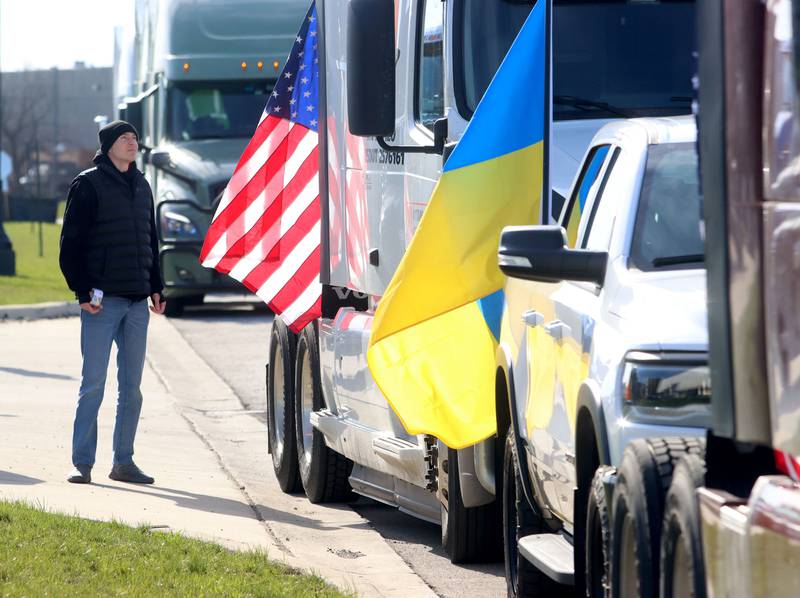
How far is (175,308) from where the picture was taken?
82.5 feet

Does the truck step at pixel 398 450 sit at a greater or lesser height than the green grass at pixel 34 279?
greater

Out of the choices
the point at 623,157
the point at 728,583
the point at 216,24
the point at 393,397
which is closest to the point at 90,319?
the point at 393,397

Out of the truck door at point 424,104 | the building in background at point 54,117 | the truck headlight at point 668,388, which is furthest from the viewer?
the building in background at point 54,117

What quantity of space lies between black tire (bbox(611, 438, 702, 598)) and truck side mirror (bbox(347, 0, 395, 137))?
3529 millimetres

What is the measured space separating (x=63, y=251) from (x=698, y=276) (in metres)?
5.57

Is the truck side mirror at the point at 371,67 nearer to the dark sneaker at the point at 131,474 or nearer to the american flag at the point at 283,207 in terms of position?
the american flag at the point at 283,207

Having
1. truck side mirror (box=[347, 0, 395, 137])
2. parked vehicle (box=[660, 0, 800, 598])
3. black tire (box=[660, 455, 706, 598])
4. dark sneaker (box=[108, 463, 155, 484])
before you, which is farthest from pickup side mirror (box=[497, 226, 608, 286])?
dark sneaker (box=[108, 463, 155, 484])

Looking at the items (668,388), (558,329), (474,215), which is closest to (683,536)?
(668,388)

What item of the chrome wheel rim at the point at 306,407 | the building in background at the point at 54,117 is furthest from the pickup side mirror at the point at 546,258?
the building in background at the point at 54,117

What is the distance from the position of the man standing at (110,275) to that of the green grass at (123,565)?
2111 millimetres

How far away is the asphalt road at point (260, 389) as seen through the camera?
26.1 ft

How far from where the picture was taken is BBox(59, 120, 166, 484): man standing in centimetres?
1034

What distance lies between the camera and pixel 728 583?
13.6 ft

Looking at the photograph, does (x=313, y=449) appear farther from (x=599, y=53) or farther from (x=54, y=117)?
(x=54, y=117)
